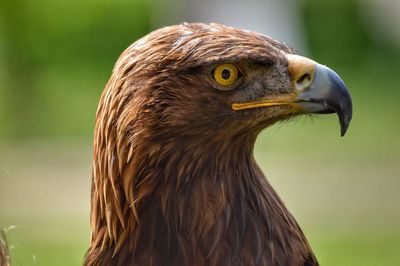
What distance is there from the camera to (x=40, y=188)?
13.3 metres

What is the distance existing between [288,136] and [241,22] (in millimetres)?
4109

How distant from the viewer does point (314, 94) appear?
16.5 ft

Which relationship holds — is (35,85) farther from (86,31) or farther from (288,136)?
(288,136)

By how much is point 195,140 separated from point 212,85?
23cm

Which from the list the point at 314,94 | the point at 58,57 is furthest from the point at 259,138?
the point at 58,57

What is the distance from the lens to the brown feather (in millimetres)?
5023

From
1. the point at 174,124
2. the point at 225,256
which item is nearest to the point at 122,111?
the point at 174,124

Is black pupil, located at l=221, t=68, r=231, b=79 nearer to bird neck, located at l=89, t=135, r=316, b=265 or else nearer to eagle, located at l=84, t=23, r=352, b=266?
eagle, located at l=84, t=23, r=352, b=266

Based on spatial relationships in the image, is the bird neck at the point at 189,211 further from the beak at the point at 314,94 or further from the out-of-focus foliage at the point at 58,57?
the out-of-focus foliage at the point at 58,57

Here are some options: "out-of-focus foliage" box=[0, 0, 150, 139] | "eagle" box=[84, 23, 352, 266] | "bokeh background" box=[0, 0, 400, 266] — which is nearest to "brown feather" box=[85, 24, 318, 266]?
"eagle" box=[84, 23, 352, 266]

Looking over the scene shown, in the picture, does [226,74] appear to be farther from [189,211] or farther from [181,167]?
[189,211]

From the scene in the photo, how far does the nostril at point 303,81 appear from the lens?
5030mm

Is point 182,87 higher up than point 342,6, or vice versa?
point 182,87

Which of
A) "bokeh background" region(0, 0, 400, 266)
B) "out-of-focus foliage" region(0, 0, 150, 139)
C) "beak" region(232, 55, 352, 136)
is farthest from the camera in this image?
"out-of-focus foliage" region(0, 0, 150, 139)
